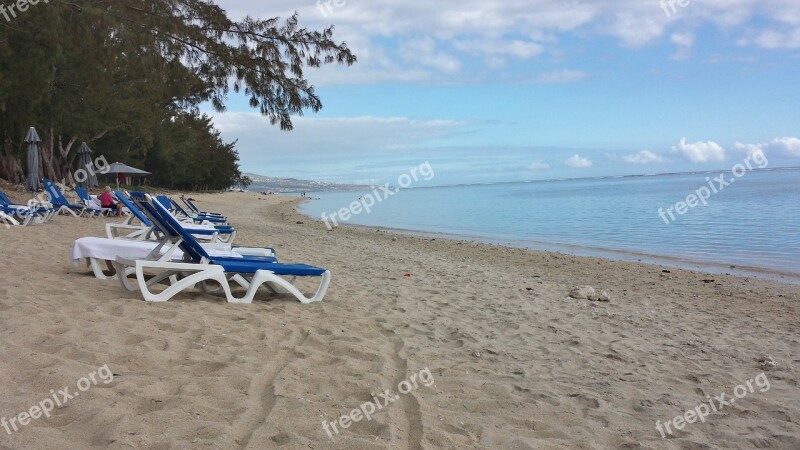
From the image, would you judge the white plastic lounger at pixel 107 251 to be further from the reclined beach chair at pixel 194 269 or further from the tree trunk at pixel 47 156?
the tree trunk at pixel 47 156

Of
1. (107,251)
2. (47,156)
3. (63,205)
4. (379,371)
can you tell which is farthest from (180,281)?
(47,156)

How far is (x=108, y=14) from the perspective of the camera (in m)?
8.66

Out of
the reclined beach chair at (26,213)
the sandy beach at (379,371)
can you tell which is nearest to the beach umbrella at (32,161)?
the reclined beach chair at (26,213)

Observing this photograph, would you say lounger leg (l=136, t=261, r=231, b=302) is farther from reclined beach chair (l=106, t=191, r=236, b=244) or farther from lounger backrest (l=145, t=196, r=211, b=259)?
reclined beach chair (l=106, t=191, r=236, b=244)

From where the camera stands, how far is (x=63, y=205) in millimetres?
13727

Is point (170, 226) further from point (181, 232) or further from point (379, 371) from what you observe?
point (379, 371)

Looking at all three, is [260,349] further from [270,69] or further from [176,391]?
[270,69]

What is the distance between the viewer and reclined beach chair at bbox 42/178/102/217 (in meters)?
13.9

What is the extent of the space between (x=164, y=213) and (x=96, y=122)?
24727 millimetres

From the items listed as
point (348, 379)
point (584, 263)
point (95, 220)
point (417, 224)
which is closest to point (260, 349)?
point (348, 379)

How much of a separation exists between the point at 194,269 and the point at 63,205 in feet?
33.4

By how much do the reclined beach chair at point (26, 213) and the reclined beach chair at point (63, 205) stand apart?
110 centimetres

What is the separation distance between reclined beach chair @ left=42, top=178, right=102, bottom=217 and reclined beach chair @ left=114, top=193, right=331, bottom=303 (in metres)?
9.29

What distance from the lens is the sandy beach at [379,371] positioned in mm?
2867
